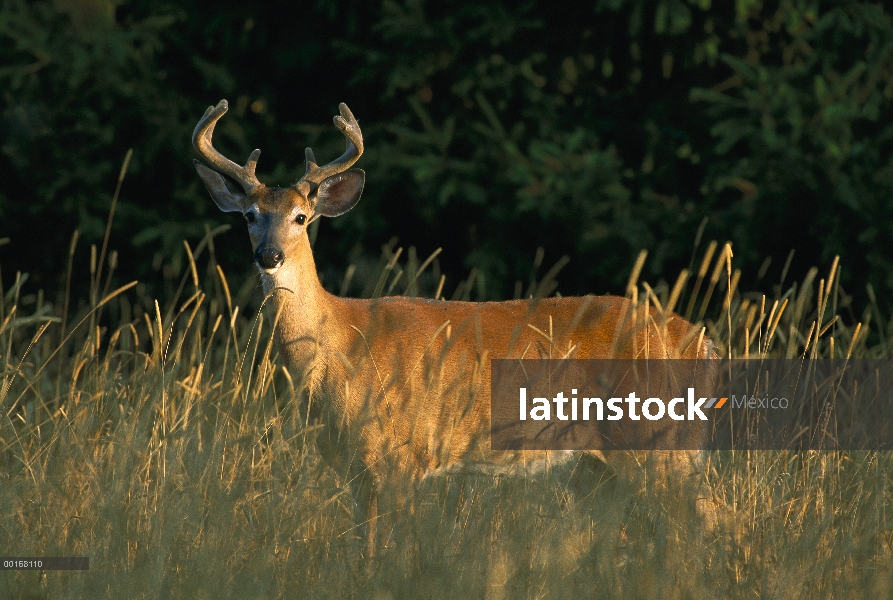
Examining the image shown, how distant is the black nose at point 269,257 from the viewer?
16.1ft

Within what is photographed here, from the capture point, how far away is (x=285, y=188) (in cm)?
544

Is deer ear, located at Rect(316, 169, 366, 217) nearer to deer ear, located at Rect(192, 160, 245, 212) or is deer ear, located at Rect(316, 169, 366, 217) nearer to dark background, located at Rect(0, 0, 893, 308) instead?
deer ear, located at Rect(192, 160, 245, 212)

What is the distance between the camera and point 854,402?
4.76 metres

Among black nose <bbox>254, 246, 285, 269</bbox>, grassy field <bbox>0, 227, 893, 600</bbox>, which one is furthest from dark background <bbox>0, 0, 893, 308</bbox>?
grassy field <bbox>0, 227, 893, 600</bbox>

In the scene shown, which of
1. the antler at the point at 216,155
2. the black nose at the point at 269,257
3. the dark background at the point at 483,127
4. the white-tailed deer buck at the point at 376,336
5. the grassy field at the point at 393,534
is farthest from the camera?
the dark background at the point at 483,127

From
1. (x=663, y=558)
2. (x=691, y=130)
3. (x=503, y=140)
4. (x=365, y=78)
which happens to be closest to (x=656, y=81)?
(x=691, y=130)

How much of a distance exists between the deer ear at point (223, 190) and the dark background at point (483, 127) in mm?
2989

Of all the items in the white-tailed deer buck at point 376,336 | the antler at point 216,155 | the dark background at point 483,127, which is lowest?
the white-tailed deer buck at point 376,336

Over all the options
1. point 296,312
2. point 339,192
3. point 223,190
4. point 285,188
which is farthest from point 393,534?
point 223,190

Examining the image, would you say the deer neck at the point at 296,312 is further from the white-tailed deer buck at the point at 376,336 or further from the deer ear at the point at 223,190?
the deer ear at the point at 223,190

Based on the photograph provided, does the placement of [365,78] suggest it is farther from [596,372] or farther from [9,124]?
[596,372]

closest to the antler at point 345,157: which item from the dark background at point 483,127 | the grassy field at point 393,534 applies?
the grassy field at point 393,534

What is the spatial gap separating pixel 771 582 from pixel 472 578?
85 centimetres

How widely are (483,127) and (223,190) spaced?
10.8 feet
